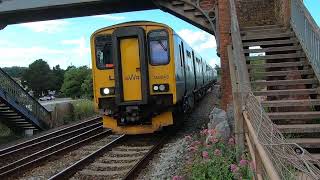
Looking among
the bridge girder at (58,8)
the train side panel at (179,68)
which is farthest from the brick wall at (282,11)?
the bridge girder at (58,8)

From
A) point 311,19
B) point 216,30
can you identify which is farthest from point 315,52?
point 216,30

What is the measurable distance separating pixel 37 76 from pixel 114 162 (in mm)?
69231

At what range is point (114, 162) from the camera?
1055 cm

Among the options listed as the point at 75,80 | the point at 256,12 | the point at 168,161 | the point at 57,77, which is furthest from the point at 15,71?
the point at 168,161

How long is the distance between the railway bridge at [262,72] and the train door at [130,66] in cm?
231

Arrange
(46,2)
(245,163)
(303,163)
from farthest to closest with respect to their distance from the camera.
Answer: (46,2) → (245,163) → (303,163)

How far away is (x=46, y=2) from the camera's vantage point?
20.4 meters

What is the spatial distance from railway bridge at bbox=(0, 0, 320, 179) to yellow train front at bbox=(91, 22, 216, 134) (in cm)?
164

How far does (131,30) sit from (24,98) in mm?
9166

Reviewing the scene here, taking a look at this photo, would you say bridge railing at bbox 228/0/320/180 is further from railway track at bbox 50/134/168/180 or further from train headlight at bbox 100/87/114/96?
→ train headlight at bbox 100/87/114/96

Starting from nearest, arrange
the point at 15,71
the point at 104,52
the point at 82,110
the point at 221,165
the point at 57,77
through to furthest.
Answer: the point at 221,165
the point at 104,52
the point at 82,110
the point at 57,77
the point at 15,71

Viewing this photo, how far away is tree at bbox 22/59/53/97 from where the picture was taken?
77125mm

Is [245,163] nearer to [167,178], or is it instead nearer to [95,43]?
[167,178]

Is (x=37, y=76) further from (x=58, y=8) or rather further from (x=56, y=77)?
(x=58, y=8)
